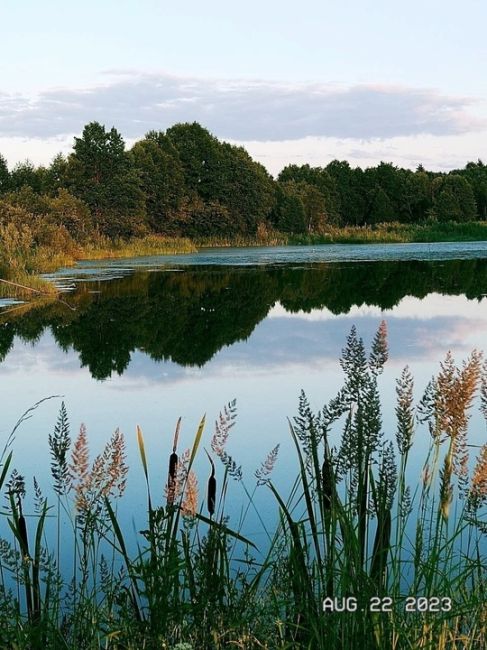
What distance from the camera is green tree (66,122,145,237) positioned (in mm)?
48969

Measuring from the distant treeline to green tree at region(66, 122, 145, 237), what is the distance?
6 centimetres

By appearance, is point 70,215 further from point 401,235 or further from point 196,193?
point 401,235

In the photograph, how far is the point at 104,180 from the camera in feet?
164

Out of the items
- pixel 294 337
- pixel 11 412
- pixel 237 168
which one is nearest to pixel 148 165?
pixel 237 168

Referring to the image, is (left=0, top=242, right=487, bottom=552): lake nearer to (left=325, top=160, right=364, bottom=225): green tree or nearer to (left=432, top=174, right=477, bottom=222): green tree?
(left=432, top=174, right=477, bottom=222): green tree

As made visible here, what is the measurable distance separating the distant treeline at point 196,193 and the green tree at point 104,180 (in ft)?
0.19

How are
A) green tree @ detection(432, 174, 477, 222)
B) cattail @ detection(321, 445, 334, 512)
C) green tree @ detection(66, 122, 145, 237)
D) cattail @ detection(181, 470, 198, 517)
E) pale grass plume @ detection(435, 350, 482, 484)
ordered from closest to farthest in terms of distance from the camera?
pale grass plume @ detection(435, 350, 482, 484), cattail @ detection(181, 470, 198, 517), cattail @ detection(321, 445, 334, 512), green tree @ detection(66, 122, 145, 237), green tree @ detection(432, 174, 477, 222)

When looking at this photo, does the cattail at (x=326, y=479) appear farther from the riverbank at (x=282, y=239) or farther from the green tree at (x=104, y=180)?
the green tree at (x=104, y=180)

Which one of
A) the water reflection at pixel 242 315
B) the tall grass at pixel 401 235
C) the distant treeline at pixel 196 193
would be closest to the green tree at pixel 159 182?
the distant treeline at pixel 196 193

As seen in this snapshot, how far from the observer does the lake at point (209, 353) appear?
5.71 meters

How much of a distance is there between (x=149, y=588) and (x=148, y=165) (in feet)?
173

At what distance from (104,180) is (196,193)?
31.3 ft

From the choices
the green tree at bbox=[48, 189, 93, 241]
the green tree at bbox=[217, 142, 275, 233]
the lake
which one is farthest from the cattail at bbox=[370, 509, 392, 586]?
the green tree at bbox=[217, 142, 275, 233]

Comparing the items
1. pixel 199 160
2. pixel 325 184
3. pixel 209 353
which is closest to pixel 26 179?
pixel 199 160
